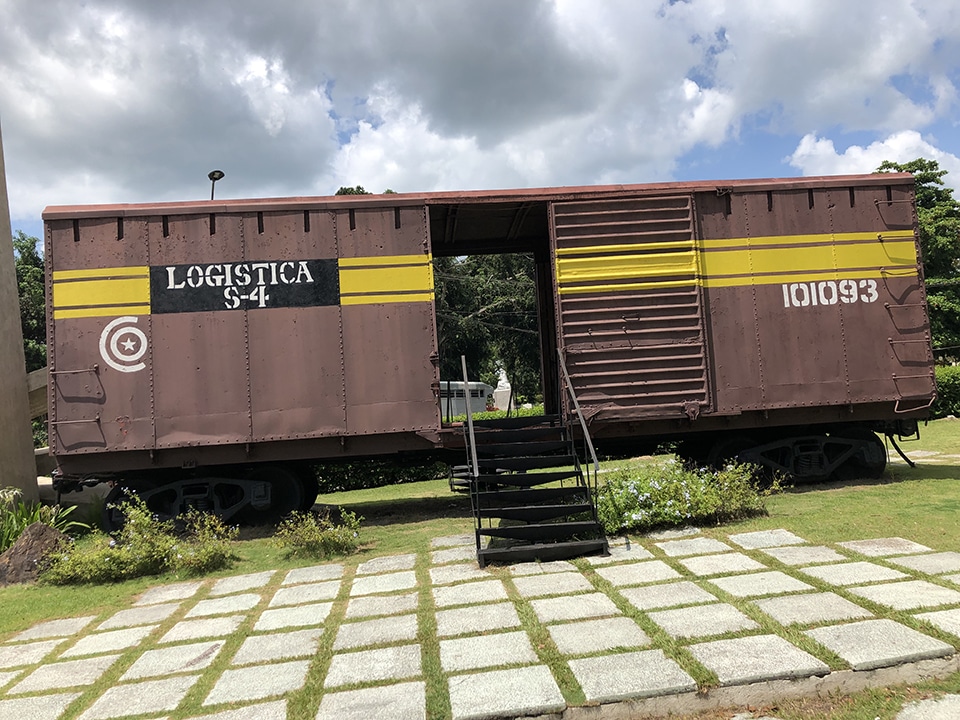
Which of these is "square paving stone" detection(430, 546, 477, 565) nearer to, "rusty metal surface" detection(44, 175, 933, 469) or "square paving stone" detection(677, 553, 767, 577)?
"rusty metal surface" detection(44, 175, 933, 469)

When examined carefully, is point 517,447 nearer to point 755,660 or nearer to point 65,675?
point 755,660

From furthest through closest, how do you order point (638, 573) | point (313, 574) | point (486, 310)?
point (486, 310) < point (313, 574) < point (638, 573)

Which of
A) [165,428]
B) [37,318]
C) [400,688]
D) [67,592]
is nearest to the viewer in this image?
[400,688]

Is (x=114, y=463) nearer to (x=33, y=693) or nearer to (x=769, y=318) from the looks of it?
(x=33, y=693)

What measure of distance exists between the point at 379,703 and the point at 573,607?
153 centimetres

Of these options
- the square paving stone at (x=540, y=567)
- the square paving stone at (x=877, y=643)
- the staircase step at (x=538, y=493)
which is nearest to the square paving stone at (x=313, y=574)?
the staircase step at (x=538, y=493)

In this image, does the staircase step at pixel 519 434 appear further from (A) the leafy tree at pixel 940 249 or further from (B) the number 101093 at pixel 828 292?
(A) the leafy tree at pixel 940 249

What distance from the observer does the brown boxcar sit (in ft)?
22.8

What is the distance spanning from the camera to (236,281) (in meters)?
7.09

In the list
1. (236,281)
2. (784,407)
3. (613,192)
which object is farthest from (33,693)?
(784,407)

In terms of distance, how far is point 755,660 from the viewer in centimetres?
304

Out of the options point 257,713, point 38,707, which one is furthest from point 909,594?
point 38,707

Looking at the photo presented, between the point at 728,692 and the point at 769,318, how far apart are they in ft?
18.3

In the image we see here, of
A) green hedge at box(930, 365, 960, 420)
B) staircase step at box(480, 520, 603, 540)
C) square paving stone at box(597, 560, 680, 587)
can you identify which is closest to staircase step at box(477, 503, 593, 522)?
staircase step at box(480, 520, 603, 540)
